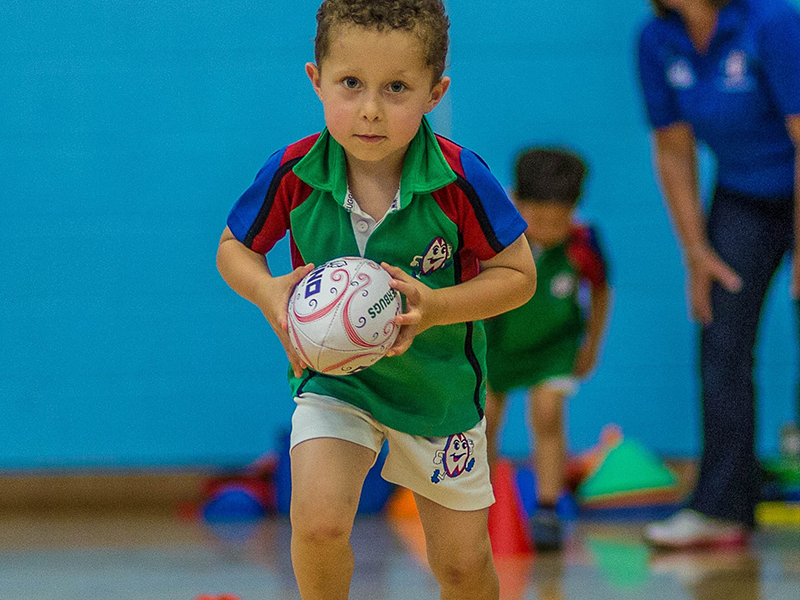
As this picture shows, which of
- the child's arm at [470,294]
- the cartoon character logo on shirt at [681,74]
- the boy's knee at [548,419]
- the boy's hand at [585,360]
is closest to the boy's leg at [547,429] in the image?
the boy's knee at [548,419]

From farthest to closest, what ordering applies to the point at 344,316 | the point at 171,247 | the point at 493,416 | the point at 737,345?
the point at 171,247, the point at 493,416, the point at 737,345, the point at 344,316

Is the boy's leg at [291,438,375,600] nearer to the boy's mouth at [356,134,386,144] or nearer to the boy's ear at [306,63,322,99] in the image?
the boy's mouth at [356,134,386,144]

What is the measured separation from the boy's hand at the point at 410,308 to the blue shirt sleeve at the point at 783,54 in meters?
2.06

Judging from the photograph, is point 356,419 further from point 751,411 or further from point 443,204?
point 751,411

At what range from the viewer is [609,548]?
3889 mm

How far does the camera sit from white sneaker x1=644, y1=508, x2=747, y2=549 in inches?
149

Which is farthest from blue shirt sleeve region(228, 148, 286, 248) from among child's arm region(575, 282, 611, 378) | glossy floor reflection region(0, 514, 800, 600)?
child's arm region(575, 282, 611, 378)

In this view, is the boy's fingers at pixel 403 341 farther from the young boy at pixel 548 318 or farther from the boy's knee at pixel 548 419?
the boy's knee at pixel 548 419

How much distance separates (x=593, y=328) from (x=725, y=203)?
797mm

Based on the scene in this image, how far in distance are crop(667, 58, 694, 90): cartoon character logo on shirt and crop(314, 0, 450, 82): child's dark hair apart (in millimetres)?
1880

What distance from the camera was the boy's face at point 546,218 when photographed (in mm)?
4117

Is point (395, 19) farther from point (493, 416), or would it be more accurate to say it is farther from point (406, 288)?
point (493, 416)

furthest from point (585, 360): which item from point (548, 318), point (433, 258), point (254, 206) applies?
point (254, 206)

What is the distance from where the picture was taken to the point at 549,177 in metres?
4.11
